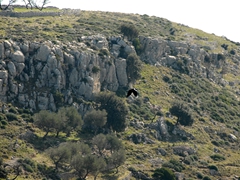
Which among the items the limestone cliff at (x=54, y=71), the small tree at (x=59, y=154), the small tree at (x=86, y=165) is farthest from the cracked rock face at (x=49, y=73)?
the small tree at (x=86, y=165)

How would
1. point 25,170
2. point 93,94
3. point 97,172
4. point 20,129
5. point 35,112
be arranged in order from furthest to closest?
point 93,94, point 35,112, point 20,129, point 97,172, point 25,170

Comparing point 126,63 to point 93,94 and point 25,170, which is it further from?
point 25,170

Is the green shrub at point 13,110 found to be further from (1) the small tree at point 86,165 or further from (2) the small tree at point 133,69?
(2) the small tree at point 133,69

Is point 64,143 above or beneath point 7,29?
beneath

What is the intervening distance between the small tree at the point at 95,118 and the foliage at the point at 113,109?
154 inches

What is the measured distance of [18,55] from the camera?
147 m

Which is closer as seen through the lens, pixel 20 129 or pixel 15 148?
pixel 15 148

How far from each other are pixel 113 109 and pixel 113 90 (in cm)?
1695

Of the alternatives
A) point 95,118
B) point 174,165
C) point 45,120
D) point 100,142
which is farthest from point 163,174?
point 45,120

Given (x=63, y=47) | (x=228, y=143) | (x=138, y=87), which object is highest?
(x=63, y=47)

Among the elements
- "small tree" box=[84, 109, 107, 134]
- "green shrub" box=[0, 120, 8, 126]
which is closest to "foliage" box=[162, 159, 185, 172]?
"small tree" box=[84, 109, 107, 134]

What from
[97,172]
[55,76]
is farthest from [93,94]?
[97,172]

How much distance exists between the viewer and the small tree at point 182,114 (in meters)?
164

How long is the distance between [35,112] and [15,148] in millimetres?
19836
